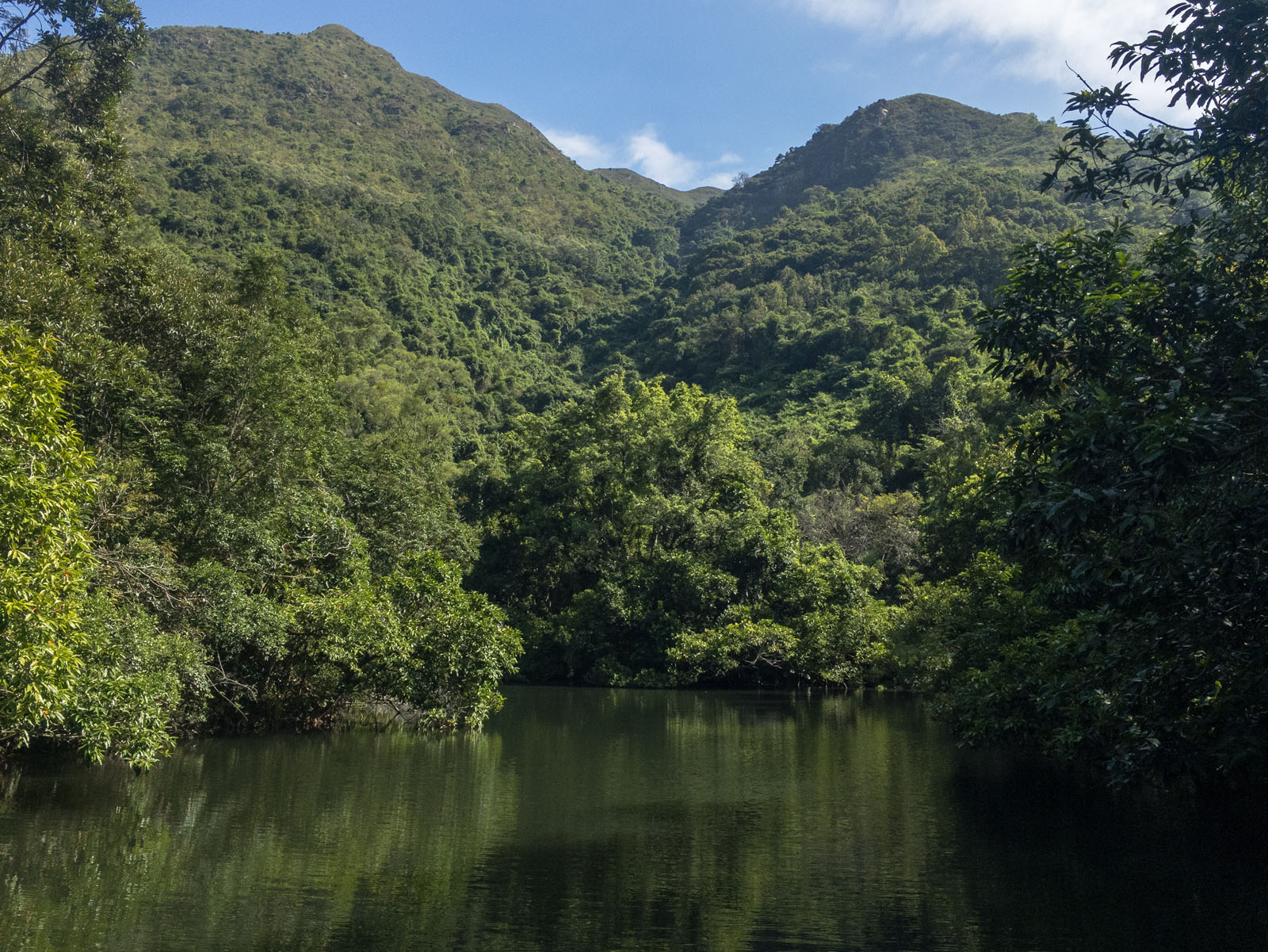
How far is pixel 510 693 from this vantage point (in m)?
36.1

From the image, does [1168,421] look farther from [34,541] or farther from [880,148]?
[880,148]

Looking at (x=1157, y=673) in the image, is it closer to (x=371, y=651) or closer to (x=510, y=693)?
(x=371, y=651)

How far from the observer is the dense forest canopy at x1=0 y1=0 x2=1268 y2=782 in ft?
26.2

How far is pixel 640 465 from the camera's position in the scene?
42.6 metres

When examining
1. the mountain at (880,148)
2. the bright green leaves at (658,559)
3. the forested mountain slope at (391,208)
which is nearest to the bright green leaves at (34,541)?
the bright green leaves at (658,559)

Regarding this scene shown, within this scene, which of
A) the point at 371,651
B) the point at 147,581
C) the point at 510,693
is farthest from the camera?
the point at 510,693

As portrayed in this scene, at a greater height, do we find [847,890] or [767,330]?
[767,330]

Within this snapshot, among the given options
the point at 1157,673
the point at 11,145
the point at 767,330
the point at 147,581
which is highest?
the point at 767,330

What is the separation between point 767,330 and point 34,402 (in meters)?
69.8

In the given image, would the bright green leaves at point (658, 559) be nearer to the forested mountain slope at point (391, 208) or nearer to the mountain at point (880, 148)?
the forested mountain slope at point (391, 208)

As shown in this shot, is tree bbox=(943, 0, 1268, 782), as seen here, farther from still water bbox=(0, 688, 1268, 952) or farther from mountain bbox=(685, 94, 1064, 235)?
mountain bbox=(685, 94, 1064, 235)

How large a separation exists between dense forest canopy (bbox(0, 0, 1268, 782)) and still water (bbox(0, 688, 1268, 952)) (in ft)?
4.09

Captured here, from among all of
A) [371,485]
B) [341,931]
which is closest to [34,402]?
[341,931]

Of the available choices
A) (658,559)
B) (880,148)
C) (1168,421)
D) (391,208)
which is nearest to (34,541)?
(1168,421)
